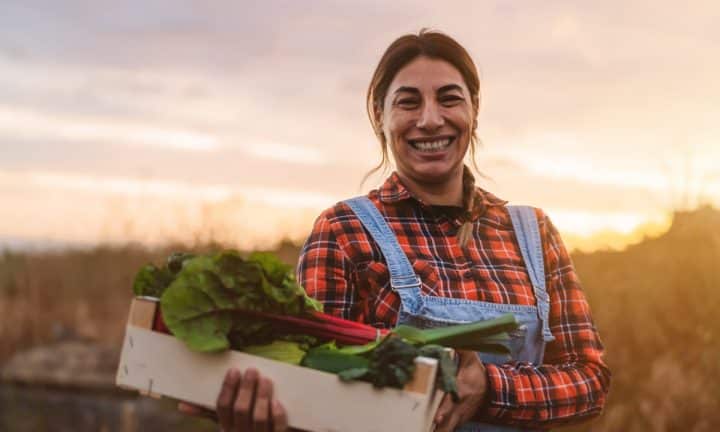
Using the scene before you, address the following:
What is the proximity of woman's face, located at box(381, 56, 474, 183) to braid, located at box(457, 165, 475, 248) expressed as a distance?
0.14m

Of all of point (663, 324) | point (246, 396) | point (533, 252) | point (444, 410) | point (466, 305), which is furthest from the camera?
point (663, 324)

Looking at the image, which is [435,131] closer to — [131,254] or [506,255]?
[506,255]

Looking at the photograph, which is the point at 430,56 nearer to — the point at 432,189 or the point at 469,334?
the point at 432,189

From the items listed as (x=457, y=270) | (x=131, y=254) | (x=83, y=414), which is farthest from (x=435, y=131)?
(x=131, y=254)

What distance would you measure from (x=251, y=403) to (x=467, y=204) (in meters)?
1.13

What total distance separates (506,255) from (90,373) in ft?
19.7

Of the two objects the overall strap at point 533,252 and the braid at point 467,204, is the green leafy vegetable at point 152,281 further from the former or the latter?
the overall strap at point 533,252

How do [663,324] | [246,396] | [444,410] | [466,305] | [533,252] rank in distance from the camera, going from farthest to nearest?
1. [663,324]
2. [533,252]
3. [466,305]
4. [444,410]
5. [246,396]

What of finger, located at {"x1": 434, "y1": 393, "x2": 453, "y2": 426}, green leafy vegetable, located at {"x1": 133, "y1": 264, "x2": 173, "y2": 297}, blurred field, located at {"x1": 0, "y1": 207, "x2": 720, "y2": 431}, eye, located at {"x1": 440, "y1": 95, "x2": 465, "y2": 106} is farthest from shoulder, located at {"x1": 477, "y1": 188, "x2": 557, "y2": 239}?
blurred field, located at {"x1": 0, "y1": 207, "x2": 720, "y2": 431}

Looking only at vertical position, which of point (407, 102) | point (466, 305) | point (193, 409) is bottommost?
point (193, 409)

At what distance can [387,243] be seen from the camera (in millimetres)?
2697

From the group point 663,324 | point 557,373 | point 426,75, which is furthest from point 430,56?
point 663,324

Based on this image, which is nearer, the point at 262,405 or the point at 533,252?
the point at 262,405

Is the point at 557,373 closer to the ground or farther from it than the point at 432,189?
closer to the ground
